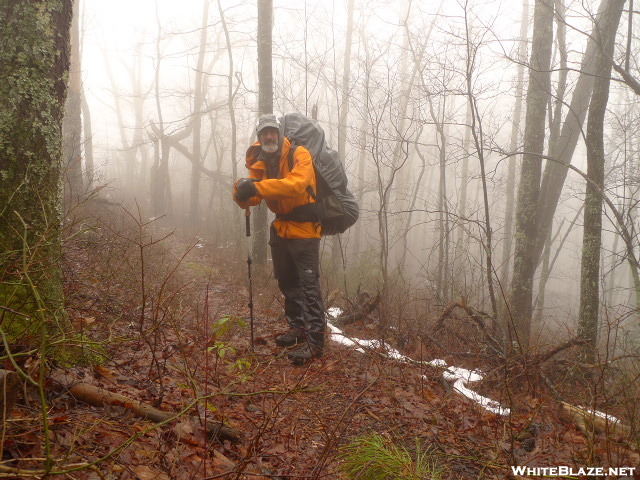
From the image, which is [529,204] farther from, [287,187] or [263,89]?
[263,89]

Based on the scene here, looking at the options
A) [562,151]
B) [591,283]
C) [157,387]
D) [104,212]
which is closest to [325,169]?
[157,387]

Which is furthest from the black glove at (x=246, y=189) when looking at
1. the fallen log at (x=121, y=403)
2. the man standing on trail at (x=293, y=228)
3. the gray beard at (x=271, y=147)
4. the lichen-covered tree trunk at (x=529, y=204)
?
the lichen-covered tree trunk at (x=529, y=204)

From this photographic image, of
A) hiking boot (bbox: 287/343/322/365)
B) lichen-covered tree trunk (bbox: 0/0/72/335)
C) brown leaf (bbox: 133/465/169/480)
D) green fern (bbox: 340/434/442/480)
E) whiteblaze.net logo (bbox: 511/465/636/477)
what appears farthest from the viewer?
hiking boot (bbox: 287/343/322/365)

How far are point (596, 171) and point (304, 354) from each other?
3.87 m

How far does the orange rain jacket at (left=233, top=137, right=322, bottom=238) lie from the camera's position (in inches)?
153

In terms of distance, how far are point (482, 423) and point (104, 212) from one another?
28.7 ft

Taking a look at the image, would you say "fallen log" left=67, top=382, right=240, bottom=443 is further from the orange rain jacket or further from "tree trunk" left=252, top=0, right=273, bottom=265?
"tree trunk" left=252, top=0, right=273, bottom=265

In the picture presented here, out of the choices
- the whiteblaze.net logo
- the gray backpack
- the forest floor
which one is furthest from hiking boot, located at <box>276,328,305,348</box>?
the whiteblaze.net logo

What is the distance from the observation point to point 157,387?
9.34 ft

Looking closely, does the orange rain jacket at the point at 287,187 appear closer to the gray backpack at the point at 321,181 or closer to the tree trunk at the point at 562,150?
the gray backpack at the point at 321,181

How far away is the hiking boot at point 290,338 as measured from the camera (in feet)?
14.5

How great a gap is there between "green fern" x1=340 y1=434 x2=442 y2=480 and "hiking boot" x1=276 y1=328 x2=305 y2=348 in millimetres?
1993

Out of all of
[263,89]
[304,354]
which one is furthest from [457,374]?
[263,89]

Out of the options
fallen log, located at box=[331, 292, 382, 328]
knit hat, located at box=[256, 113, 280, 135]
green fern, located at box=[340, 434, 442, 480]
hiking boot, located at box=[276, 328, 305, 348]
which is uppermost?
knit hat, located at box=[256, 113, 280, 135]
